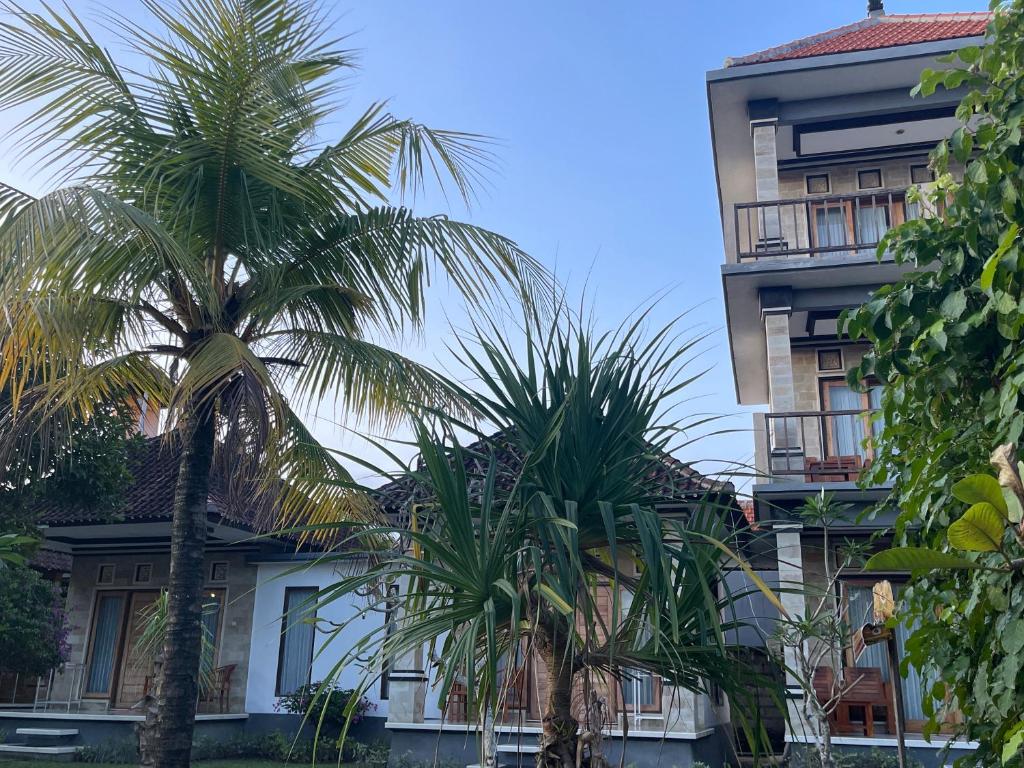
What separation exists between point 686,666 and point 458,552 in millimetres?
962

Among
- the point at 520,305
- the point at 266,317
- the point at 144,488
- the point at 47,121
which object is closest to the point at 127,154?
the point at 47,121

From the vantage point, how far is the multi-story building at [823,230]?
11.5 metres

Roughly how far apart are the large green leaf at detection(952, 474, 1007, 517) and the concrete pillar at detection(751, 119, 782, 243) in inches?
424

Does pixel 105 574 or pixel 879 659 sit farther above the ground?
pixel 105 574

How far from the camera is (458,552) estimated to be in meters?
3.24

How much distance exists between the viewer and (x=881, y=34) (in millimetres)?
14414

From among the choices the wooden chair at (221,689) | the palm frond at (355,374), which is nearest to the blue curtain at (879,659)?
the palm frond at (355,374)

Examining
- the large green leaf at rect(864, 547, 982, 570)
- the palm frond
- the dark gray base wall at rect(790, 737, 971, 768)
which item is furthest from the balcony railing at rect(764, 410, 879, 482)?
the large green leaf at rect(864, 547, 982, 570)

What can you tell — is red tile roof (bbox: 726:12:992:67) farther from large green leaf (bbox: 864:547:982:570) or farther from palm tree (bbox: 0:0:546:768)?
large green leaf (bbox: 864:547:982:570)

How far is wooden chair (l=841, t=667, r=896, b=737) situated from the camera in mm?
10781

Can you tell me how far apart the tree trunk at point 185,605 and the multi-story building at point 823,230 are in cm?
652

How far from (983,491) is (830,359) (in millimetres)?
11993

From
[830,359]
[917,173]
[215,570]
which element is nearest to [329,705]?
[215,570]

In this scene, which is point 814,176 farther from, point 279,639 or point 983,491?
point 983,491
